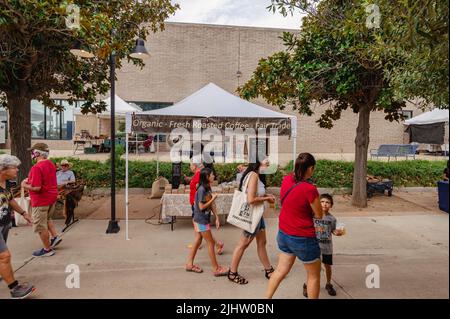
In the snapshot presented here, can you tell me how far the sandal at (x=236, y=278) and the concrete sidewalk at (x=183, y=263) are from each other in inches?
2.7

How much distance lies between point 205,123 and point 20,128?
4897 mm

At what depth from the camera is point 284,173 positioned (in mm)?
12344

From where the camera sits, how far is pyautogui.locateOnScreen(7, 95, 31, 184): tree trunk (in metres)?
8.58

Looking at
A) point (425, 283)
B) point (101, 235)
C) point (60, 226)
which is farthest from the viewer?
point (60, 226)

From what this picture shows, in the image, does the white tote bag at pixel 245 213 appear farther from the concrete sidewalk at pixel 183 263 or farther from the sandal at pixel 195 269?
the sandal at pixel 195 269

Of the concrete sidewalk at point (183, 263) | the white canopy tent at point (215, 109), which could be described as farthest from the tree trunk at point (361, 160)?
the white canopy tent at point (215, 109)

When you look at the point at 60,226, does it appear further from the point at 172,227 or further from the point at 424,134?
the point at 424,134

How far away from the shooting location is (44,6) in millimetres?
5902

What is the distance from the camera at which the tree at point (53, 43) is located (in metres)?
5.96

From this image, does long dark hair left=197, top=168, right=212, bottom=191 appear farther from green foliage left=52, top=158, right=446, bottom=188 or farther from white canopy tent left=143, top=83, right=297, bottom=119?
green foliage left=52, top=158, right=446, bottom=188

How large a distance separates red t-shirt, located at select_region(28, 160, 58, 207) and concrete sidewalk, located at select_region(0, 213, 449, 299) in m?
0.93

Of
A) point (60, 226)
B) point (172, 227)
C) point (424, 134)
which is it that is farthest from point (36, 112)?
point (424, 134)

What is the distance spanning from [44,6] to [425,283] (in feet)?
24.3

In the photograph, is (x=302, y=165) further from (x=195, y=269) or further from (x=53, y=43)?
(x=53, y=43)
